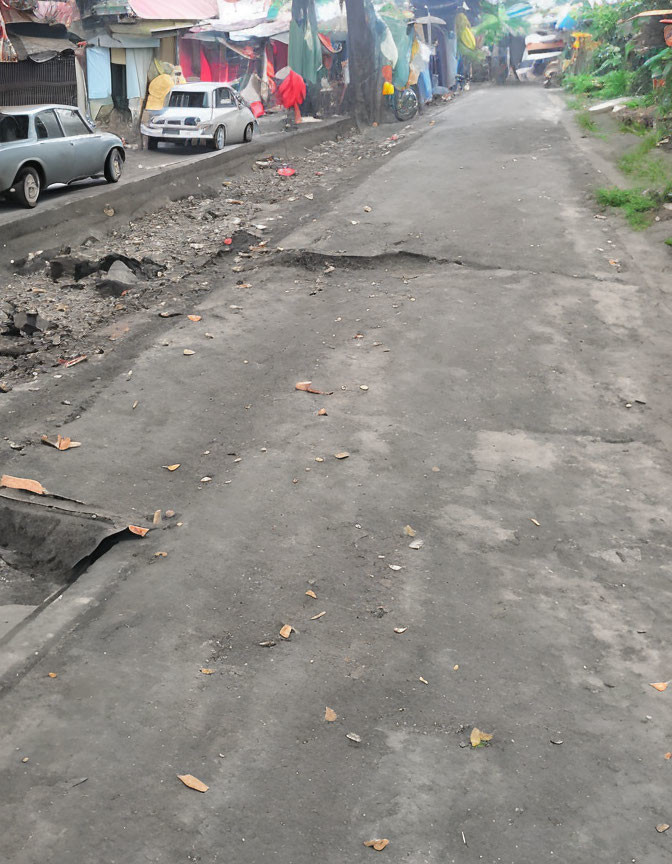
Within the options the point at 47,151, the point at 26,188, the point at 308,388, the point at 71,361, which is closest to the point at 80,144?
the point at 47,151

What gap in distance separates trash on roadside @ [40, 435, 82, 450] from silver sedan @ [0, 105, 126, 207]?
800 cm

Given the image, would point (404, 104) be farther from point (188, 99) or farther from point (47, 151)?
point (47, 151)

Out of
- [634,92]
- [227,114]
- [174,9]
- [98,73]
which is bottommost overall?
[227,114]

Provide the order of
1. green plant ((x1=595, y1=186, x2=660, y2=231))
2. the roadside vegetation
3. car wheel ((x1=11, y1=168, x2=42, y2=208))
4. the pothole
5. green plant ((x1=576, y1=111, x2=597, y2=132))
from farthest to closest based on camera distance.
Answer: green plant ((x1=576, y1=111, x2=597, y2=132)), the roadside vegetation, car wheel ((x1=11, y1=168, x2=42, y2=208)), green plant ((x1=595, y1=186, x2=660, y2=231)), the pothole

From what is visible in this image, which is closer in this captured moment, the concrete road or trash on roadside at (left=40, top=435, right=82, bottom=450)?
the concrete road

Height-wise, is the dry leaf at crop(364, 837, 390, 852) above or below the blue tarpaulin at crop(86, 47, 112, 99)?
below

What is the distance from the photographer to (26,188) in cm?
1371

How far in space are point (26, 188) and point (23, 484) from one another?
8.99 metres

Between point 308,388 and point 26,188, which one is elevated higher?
point 26,188

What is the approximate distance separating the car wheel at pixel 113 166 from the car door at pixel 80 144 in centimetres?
18

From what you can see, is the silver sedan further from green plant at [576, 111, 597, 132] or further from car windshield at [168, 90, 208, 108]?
green plant at [576, 111, 597, 132]

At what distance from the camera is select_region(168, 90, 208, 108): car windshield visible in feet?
70.8

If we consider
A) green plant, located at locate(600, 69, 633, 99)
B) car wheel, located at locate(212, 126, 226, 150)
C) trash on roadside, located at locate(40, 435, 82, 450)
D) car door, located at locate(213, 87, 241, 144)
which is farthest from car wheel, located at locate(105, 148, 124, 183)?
green plant, located at locate(600, 69, 633, 99)

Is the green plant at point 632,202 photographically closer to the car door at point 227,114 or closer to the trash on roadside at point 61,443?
the trash on roadside at point 61,443
